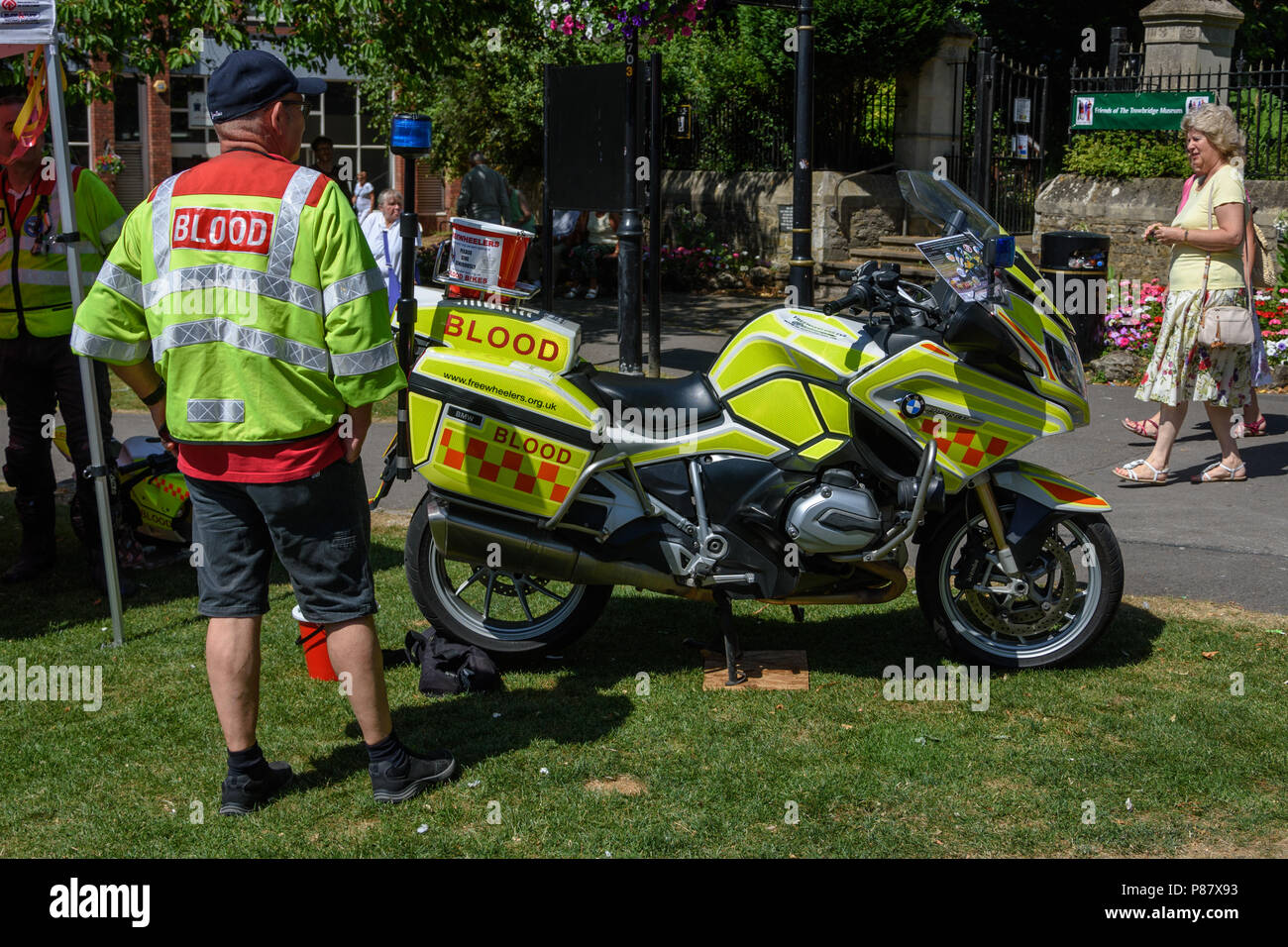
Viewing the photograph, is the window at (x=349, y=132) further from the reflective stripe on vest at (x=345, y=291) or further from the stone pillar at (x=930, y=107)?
the reflective stripe on vest at (x=345, y=291)

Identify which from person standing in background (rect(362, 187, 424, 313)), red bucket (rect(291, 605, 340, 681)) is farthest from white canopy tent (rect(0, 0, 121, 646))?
person standing in background (rect(362, 187, 424, 313))

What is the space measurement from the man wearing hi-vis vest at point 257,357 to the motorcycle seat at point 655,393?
3.68 ft

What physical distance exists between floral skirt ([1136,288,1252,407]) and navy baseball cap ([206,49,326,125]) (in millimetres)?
Answer: 5869

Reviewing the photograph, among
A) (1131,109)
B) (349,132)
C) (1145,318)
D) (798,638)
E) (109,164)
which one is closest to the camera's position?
(798,638)

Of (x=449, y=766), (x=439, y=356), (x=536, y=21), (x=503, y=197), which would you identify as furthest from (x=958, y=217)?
(x=536, y=21)

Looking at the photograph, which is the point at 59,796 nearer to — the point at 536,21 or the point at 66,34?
the point at 66,34

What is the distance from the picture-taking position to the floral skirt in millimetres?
8141

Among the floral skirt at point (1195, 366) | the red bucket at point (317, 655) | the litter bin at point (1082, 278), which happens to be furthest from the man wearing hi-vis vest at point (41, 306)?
the litter bin at point (1082, 278)

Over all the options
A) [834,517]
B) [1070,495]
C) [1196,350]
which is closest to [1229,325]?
[1196,350]

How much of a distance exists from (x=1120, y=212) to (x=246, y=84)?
11423mm

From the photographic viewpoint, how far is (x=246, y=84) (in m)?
3.84

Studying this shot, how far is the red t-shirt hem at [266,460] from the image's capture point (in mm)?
3877

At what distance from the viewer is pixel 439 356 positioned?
15.8 ft

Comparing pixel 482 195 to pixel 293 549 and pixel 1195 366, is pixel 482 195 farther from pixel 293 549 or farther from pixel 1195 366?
pixel 293 549
